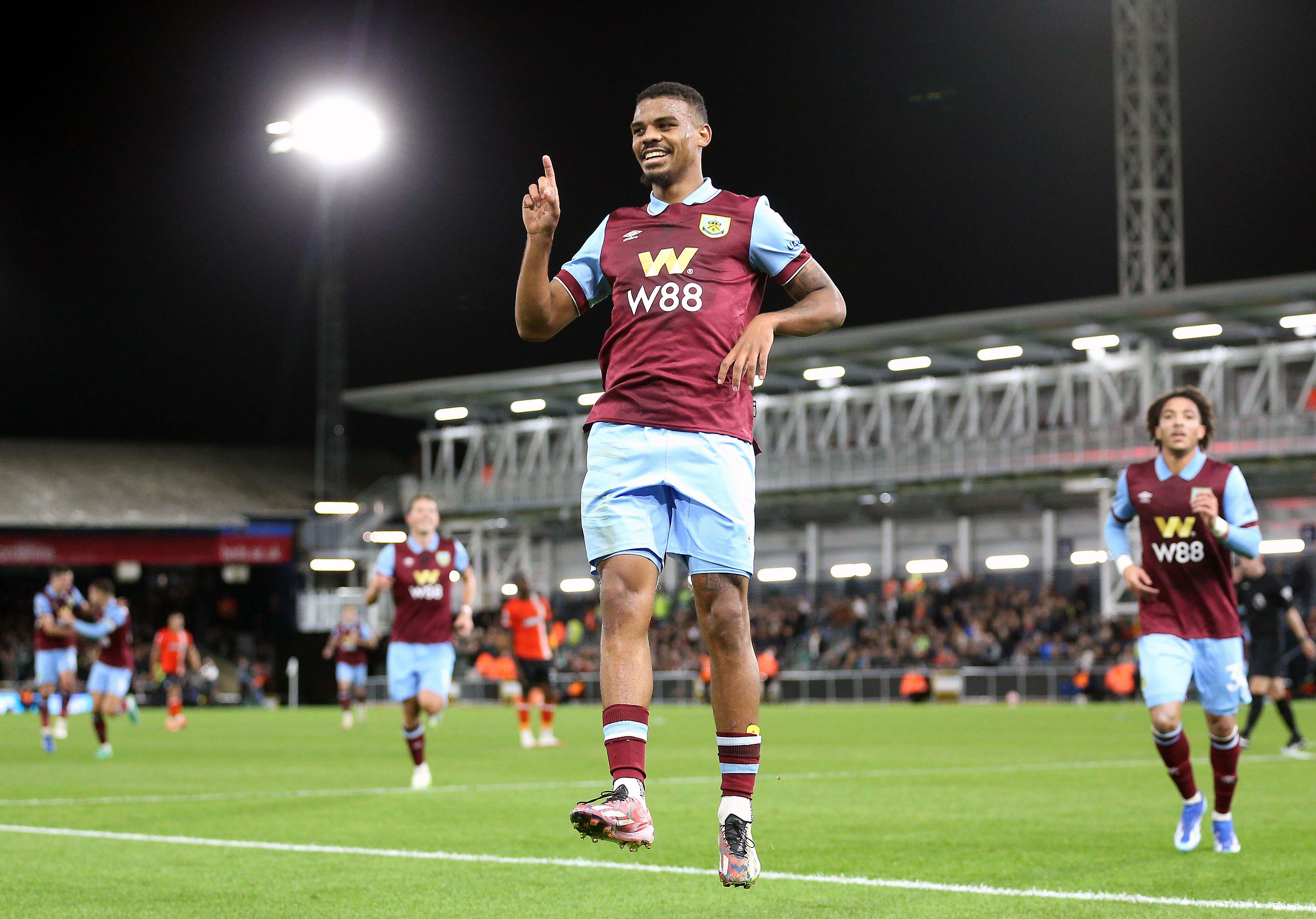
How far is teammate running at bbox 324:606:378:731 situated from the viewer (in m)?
31.0

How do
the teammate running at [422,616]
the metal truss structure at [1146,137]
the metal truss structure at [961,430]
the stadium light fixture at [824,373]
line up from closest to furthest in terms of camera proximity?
the teammate running at [422,616] < the metal truss structure at [1146,137] < the metal truss structure at [961,430] < the stadium light fixture at [824,373]

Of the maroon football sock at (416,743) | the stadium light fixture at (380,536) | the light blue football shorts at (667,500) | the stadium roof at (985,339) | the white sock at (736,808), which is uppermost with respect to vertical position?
the stadium roof at (985,339)

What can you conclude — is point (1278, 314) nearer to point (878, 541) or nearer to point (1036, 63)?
point (1036, 63)

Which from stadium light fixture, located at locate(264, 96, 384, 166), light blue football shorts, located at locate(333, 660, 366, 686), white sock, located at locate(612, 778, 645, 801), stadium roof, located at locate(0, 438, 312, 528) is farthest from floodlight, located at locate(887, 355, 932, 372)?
white sock, located at locate(612, 778, 645, 801)

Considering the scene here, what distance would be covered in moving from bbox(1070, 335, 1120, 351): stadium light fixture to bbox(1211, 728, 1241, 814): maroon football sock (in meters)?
38.5

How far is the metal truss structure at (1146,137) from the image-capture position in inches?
1626

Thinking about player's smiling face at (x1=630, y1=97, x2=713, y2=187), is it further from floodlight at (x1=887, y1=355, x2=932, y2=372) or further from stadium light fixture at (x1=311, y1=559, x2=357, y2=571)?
stadium light fixture at (x1=311, y1=559, x2=357, y2=571)

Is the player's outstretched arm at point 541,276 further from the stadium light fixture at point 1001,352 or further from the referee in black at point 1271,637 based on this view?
the stadium light fixture at point 1001,352

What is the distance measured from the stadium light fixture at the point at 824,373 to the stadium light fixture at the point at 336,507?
15.3 metres

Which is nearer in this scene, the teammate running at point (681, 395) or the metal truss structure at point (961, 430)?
the teammate running at point (681, 395)

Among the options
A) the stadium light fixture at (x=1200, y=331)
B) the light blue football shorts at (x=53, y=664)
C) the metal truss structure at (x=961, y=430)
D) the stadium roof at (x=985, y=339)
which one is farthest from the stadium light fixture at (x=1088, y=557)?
the light blue football shorts at (x=53, y=664)

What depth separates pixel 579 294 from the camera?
569 centimetres

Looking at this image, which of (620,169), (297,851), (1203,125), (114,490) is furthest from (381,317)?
(297,851)

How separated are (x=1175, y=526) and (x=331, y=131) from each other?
33408mm
